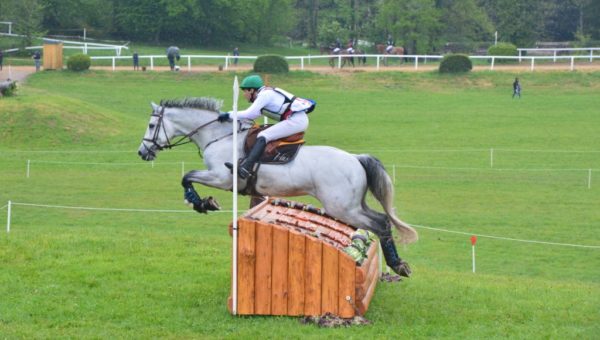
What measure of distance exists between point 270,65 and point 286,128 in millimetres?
42116

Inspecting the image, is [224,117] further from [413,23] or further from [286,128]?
[413,23]

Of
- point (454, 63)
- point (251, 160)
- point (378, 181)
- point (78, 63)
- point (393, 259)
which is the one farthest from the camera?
point (454, 63)

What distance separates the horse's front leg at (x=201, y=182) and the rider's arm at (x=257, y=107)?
2.66ft

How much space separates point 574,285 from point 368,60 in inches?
2077

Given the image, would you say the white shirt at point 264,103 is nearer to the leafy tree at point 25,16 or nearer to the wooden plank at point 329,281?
the wooden plank at point 329,281

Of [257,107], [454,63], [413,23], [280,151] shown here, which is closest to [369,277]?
[280,151]

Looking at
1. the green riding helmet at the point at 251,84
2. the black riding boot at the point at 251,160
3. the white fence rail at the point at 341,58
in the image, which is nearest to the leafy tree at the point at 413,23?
the white fence rail at the point at 341,58

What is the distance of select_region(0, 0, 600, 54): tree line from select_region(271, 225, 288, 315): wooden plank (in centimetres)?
6111

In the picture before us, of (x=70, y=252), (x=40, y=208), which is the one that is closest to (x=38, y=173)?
(x=40, y=208)

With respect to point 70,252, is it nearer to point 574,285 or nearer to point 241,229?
point 241,229

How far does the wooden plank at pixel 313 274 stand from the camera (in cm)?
1111

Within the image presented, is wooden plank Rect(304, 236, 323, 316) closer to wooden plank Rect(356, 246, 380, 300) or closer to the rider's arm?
wooden plank Rect(356, 246, 380, 300)

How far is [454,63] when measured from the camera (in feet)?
181

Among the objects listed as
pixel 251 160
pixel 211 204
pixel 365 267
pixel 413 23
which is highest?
pixel 413 23
